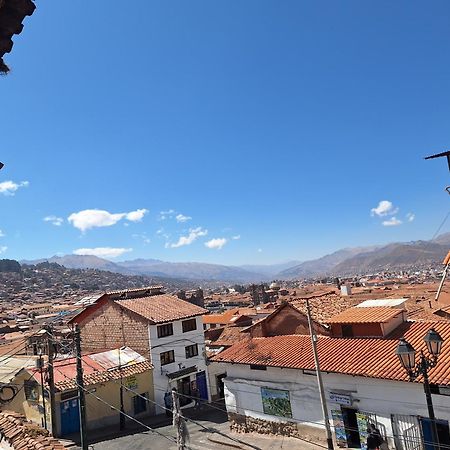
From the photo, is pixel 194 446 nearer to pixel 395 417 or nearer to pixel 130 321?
pixel 395 417

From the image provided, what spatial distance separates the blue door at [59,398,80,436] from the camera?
82.7 ft

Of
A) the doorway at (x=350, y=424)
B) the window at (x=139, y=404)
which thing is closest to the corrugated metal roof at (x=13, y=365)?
the window at (x=139, y=404)

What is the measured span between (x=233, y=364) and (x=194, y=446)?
4.93 metres

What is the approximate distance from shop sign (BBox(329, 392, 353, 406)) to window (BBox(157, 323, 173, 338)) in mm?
17016

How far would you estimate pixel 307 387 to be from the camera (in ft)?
64.3

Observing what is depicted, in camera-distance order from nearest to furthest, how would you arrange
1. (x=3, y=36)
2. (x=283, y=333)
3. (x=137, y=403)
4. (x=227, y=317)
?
(x=3, y=36), (x=283, y=333), (x=137, y=403), (x=227, y=317)

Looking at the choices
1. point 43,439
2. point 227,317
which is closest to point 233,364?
point 43,439

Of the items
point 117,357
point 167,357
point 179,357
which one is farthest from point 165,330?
point 117,357

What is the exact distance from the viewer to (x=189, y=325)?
113ft

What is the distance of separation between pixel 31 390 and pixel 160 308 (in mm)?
11866

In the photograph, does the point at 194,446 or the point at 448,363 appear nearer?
the point at 448,363

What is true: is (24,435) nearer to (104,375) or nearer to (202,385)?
(104,375)

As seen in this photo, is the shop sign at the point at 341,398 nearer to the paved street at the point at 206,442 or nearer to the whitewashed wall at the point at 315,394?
the whitewashed wall at the point at 315,394

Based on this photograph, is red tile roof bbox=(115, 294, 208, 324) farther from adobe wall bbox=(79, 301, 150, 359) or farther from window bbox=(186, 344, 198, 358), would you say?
window bbox=(186, 344, 198, 358)
